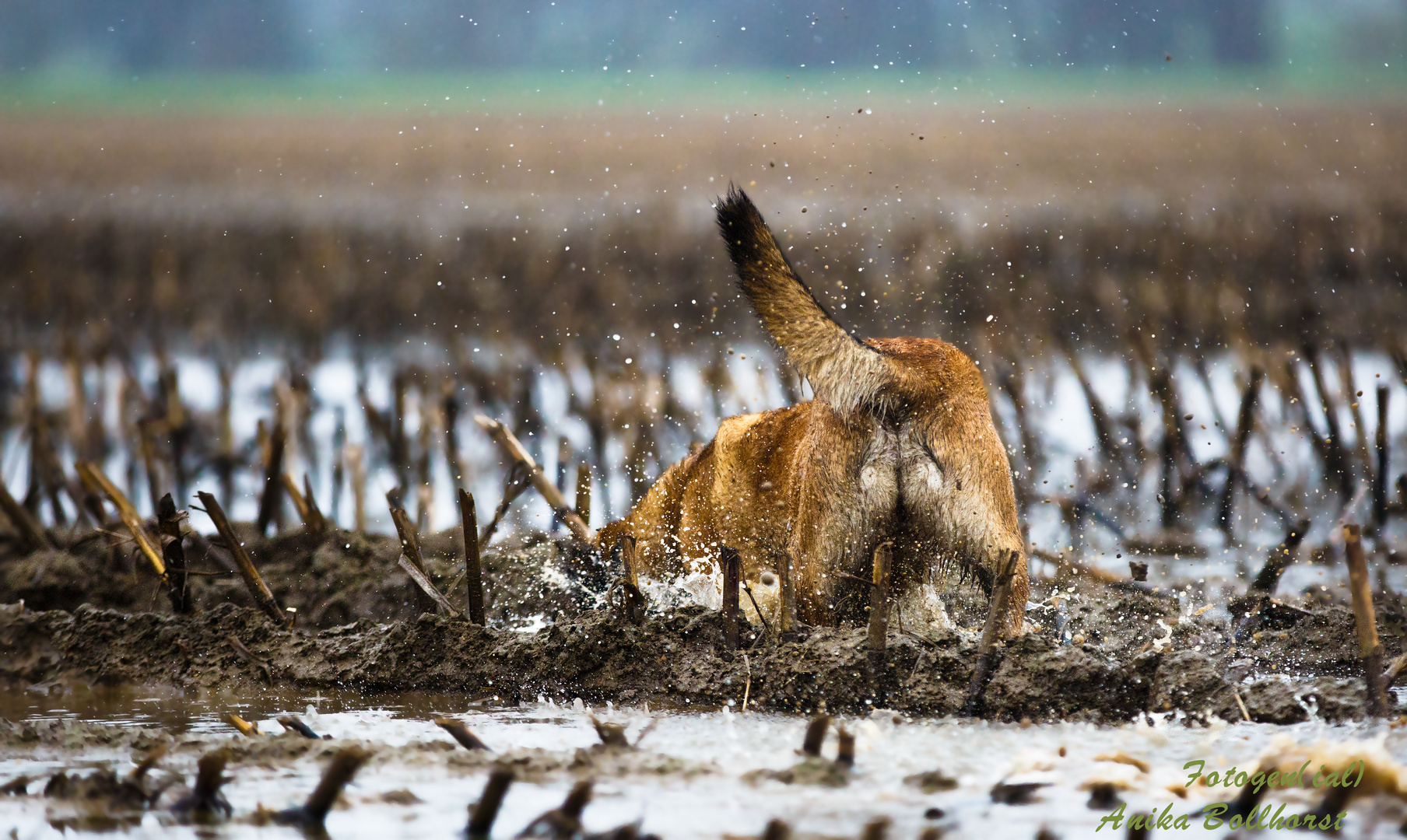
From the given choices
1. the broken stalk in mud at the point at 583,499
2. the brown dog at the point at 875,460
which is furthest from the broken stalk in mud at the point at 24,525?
the brown dog at the point at 875,460

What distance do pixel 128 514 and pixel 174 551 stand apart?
89cm

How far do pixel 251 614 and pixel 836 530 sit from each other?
2523 millimetres

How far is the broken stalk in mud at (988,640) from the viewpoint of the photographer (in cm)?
395

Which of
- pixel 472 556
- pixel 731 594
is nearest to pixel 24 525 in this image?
pixel 472 556

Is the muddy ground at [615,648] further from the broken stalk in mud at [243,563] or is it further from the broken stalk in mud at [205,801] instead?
the broken stalk in mud at [205,801]

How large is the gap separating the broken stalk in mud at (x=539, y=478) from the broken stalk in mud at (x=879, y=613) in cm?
233

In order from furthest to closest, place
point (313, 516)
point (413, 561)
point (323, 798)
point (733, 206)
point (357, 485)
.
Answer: point (357, 485) < point (313, 516) < point (413, 561) < point (733, 206) < point (323, 798)

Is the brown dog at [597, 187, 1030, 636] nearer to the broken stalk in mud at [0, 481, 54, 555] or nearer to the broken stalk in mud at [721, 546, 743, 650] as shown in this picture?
the broken stalk in mud at [721, 546, 743, 650]

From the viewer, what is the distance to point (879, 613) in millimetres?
4043

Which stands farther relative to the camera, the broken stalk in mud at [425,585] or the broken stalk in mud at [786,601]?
the broken stalk in mud at [425,585]

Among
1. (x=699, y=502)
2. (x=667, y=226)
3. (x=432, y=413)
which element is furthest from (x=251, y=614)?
(x=667, y=226)

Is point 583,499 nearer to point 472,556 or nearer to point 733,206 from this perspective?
point 472,556

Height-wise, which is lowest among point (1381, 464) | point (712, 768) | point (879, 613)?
point (712, 768)

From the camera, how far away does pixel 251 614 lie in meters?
5.05
